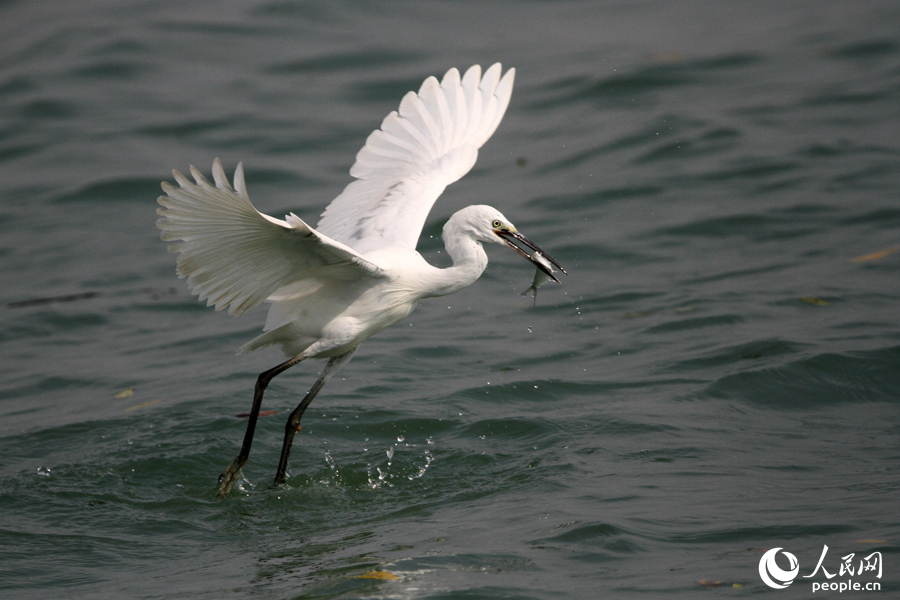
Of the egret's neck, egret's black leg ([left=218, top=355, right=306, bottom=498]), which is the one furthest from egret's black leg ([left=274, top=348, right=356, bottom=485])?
the egret's neck

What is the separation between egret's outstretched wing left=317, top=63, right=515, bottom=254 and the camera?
718cm

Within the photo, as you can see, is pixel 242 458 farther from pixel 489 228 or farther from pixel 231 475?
pixel 489 228

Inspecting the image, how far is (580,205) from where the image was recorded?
11930mm

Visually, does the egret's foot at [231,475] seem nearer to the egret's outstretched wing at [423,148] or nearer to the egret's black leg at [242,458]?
the egret's black leg at [242,458]

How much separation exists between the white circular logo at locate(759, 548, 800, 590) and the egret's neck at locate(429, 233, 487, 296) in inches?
93.4

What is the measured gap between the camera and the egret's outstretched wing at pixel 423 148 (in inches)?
283

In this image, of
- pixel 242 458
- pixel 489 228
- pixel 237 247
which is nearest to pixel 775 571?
pixel 489 228

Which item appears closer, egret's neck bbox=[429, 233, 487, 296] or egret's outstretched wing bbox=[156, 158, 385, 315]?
egret's outstretched wing bbox=[156, 158, 385, 315]

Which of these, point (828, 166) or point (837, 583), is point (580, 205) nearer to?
point (828, 166)

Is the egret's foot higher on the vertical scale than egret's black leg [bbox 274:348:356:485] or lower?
lower

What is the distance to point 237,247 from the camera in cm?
534

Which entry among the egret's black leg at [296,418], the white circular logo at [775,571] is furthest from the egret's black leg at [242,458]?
the white circular logo at [775,571]

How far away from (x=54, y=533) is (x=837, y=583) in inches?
165

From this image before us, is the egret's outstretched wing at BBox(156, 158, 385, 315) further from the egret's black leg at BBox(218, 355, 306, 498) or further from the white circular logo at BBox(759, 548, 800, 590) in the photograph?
the white circular logo at BBox(759, 548, 800, 590)
